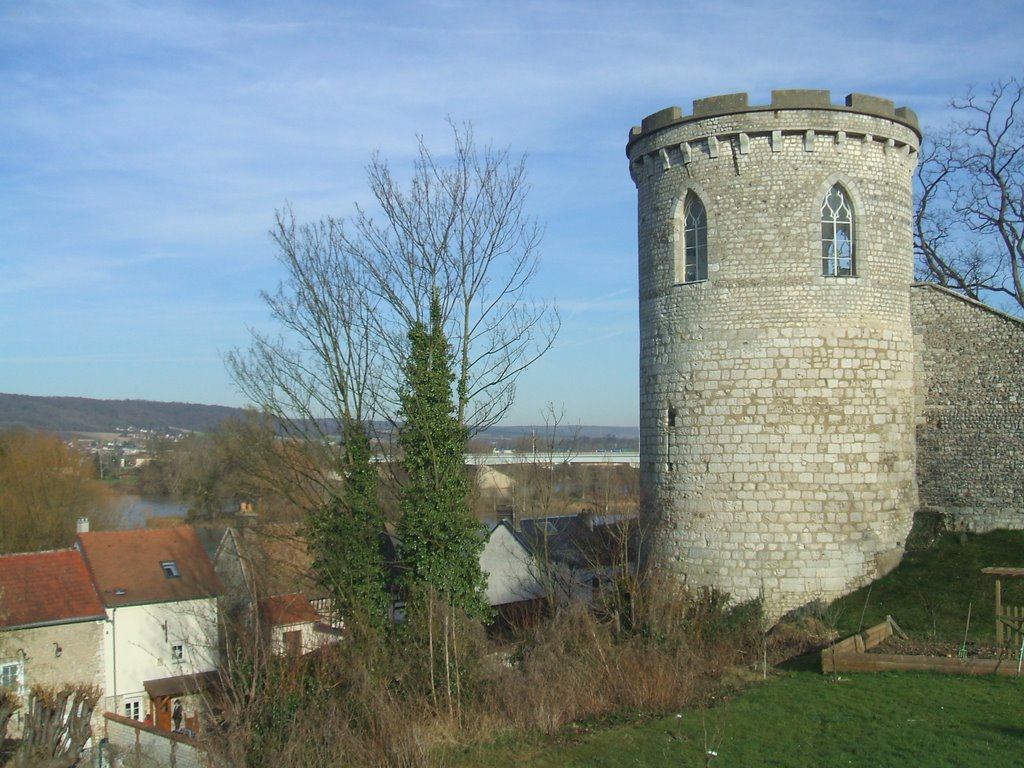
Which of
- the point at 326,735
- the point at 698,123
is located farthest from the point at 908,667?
the point at 698,123

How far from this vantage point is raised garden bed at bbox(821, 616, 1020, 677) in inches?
426

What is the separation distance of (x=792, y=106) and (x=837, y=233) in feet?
7.00

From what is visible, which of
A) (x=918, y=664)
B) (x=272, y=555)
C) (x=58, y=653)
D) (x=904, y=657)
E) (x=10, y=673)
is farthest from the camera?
(x=272, y=555)

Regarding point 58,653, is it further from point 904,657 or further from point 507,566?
point 904,657

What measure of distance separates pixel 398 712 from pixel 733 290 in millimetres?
8203

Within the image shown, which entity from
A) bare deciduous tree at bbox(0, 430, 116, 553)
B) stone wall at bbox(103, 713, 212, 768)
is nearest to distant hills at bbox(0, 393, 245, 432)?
bare deciduous tree at bbox(0, 430, 116, 553)

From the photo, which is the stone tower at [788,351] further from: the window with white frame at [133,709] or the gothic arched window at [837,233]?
the window with white frame at [133,709]

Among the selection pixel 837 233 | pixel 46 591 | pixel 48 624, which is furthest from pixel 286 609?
pixel 837 233

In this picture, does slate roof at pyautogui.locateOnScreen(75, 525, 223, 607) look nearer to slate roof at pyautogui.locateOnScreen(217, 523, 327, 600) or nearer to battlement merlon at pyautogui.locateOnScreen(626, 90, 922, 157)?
slate roof at pyautogui.locateOnScreen(217, 523, 327, 600)

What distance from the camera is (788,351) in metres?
13.8

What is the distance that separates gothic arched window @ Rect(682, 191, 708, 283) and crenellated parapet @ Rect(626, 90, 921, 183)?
2.44ft

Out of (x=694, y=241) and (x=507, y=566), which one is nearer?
(x=694, y=241)

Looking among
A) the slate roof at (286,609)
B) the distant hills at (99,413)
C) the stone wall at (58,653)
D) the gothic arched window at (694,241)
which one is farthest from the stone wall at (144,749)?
the distant hills at (99,413)

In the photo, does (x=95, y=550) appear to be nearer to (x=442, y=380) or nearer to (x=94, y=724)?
(x=94, y=724)
